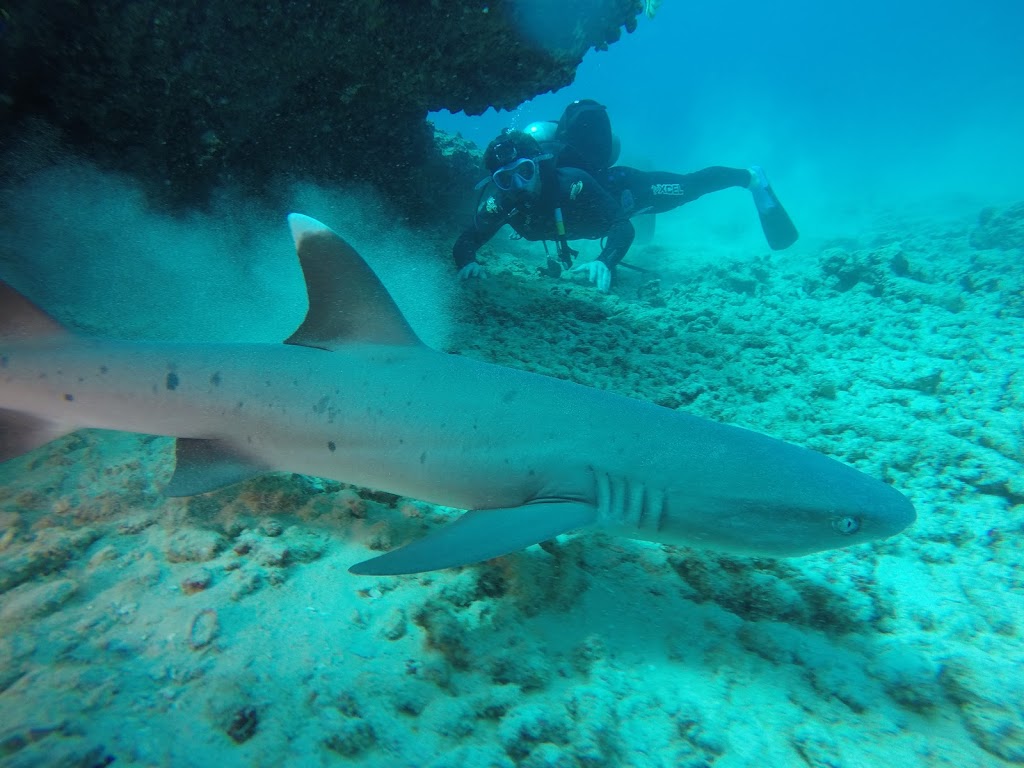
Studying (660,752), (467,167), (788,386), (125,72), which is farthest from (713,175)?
(660,752)

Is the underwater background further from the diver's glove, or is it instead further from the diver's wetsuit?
the diver's wetsuit

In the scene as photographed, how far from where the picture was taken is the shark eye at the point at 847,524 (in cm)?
196

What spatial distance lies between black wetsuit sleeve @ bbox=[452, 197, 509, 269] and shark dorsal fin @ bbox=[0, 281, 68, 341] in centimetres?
467

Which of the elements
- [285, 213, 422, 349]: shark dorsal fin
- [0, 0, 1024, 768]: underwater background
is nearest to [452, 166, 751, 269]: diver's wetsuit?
[0, 0, 1024, 768]: underwater background

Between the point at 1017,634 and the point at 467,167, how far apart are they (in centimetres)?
987

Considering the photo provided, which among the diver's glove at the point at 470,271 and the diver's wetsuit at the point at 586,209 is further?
the diver's wetsuit at the point at 586,209

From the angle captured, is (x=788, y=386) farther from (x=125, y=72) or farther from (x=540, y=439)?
(x=125, y=72)

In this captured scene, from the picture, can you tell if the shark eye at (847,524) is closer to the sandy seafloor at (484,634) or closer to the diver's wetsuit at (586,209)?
the sandy seafloor at (484,634)

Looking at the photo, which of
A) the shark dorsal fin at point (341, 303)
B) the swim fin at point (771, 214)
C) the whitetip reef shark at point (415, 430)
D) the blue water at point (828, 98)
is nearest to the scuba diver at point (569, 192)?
the swim fin at point (771, 214)

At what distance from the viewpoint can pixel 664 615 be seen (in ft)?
7.34

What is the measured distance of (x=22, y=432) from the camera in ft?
7.98

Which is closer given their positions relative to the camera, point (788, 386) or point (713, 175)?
point (788, 386)

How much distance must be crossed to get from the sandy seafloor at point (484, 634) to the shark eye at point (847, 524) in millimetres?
531

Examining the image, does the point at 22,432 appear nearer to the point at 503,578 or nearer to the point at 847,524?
the point at 503,578
